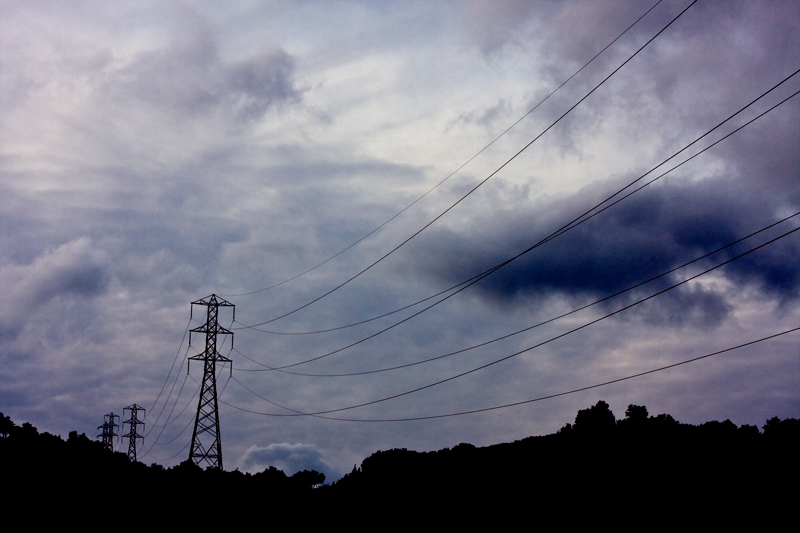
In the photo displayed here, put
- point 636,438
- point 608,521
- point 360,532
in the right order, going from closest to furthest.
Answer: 1. point 608,521
2. point 636,438
3. point 360,532

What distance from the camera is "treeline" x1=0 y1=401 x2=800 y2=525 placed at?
26.3 metres

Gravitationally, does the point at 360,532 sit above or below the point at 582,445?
below

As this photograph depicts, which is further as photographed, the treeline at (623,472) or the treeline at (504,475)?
the treeline at (504,475)

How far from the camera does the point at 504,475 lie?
3769cm

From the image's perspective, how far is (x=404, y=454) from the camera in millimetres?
52250

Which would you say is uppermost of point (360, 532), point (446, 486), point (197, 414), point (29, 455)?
point (197, 414)

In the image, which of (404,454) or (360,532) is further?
(404,454)

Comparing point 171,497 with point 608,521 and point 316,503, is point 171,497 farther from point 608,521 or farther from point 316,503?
point 608,521

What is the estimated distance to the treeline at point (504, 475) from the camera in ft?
86.2

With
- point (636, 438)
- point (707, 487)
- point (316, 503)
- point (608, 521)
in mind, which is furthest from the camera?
point (316, 503)

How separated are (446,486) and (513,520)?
8.00 m

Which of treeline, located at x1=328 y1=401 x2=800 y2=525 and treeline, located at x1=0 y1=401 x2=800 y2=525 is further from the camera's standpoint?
treeline, located at x1=0 y1=401 x2=800 y2=525

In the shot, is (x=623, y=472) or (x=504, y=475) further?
(x=504, y=475)

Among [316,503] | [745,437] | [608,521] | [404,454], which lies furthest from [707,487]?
[316,503]
